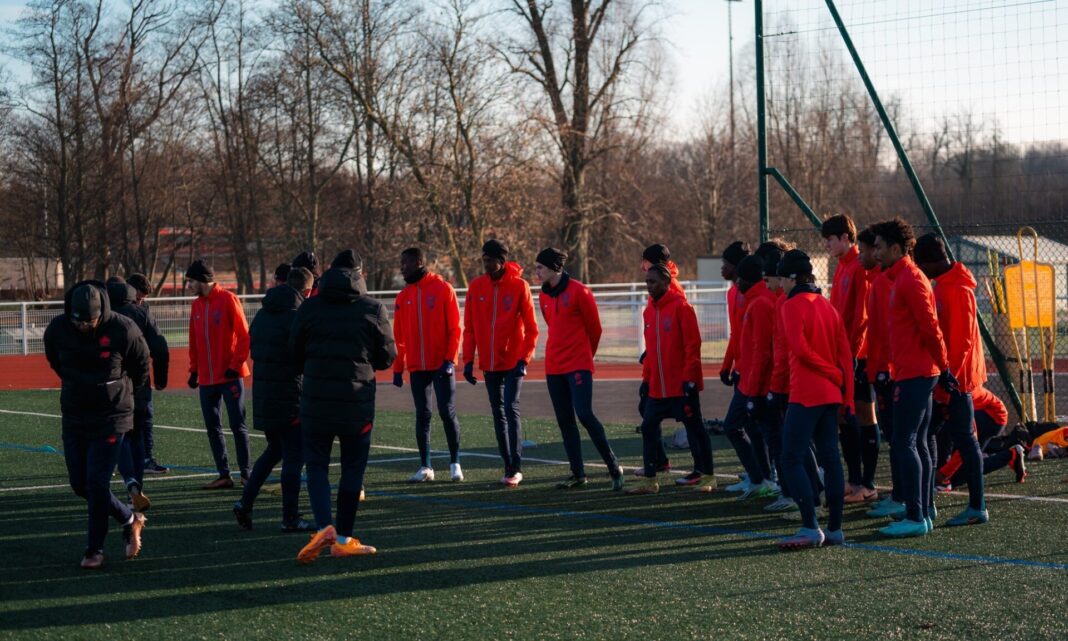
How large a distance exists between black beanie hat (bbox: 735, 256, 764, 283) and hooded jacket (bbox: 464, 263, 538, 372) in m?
1.86

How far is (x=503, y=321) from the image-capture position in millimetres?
10125

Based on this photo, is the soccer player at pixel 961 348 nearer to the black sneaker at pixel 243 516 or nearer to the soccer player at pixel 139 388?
the black sneaker at pixel 243 516

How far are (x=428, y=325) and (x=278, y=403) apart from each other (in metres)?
2.11

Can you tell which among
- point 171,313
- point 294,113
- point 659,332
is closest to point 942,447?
point 659,332

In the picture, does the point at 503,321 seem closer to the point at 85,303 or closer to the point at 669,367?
the point at 669,367

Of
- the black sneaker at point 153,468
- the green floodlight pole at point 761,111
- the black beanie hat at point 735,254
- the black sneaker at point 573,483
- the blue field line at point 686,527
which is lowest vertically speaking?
the blue field line at point 686,527

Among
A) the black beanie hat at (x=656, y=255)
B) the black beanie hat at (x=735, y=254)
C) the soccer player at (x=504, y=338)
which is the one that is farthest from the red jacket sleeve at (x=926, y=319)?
the soccer player at (x=504, y=338)

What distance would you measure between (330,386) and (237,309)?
3264 mm

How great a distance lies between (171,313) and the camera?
99.9ft

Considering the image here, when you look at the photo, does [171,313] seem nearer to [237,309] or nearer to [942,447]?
[237,309]

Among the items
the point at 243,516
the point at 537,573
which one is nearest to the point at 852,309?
the point at 537,573

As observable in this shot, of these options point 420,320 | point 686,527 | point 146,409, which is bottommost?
point 686,527

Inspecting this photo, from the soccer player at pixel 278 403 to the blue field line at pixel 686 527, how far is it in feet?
4.80

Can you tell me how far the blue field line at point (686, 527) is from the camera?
7.10m
